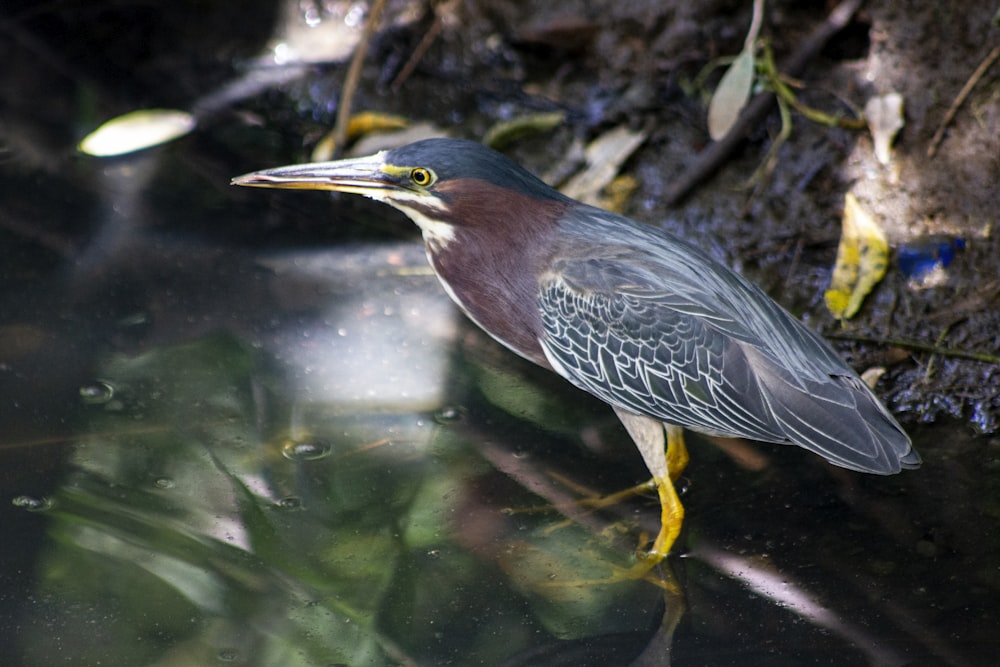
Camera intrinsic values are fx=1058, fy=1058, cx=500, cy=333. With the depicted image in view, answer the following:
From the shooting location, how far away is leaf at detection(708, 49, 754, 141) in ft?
14.5

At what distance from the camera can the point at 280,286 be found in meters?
4.39

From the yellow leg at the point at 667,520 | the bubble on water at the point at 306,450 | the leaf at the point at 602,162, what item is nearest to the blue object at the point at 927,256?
the leaf at the point at 602,162

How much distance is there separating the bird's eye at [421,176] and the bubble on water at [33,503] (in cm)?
146

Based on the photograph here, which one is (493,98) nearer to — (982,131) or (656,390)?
(982,131)

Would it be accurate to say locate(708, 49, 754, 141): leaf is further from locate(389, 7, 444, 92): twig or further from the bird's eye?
locate(389, 7, 444, 92): twig

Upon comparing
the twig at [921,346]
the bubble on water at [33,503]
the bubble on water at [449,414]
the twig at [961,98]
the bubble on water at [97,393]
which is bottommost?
the bubble on water at [33,503]

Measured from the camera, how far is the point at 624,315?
3.17 meters

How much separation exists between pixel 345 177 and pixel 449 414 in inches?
38.0

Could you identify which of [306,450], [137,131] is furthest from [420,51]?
[306,450]

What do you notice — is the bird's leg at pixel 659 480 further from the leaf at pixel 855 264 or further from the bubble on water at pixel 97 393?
the bubble on water at pixel 97 393

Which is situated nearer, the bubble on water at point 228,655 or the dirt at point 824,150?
the bubble on water at point 228,655

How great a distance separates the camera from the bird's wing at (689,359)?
3.08m

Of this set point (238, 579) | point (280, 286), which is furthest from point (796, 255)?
point (238, 579)

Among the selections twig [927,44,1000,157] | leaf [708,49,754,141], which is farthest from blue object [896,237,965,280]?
leaf [708,49,754,141]
